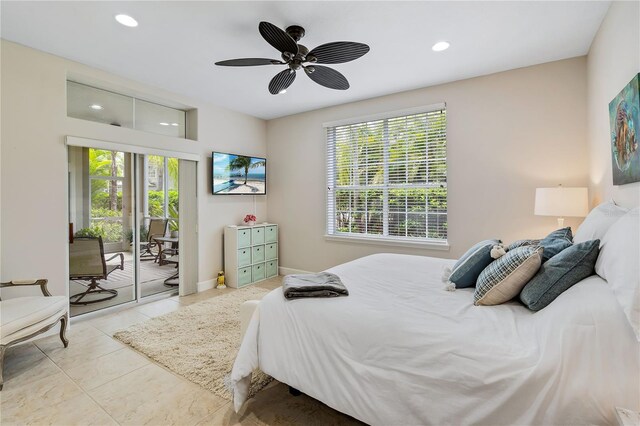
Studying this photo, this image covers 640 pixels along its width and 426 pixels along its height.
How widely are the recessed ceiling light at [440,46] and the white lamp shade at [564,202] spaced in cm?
160

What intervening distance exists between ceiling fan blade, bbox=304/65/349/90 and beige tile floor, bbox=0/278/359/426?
8.33 feet

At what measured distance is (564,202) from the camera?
2643mm

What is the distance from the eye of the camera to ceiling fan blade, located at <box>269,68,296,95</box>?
2.69m

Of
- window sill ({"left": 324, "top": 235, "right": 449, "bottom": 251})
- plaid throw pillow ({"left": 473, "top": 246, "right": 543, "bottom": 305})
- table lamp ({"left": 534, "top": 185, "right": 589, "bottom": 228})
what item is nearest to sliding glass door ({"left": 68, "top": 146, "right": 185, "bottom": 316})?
window sill ({"left": 324, "top": 235, "right": 449, "bottom": 251})

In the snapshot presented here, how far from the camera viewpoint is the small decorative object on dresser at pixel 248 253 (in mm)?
4539

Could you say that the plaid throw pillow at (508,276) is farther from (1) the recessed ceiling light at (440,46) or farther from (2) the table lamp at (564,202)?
(1) the recessed ceiling light at (440,46)

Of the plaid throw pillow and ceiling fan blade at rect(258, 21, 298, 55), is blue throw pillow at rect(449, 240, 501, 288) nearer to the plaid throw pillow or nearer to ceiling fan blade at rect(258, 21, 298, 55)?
the plaid throw pillow

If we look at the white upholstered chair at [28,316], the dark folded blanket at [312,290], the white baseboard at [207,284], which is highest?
the dark folded blanket at [312,290]

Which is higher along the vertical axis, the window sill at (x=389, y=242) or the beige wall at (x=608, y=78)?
the beige wall at (x=608, y=78)

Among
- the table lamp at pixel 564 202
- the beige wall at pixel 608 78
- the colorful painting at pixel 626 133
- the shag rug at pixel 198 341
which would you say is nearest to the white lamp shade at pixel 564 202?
the table lamp at pixel 564 202

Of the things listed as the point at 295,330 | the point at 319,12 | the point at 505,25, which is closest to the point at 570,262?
the point at 295,330

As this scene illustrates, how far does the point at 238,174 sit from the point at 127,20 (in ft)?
8.53

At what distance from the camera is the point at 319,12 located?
228 centimetres

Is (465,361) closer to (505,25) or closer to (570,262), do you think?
(570,262)
